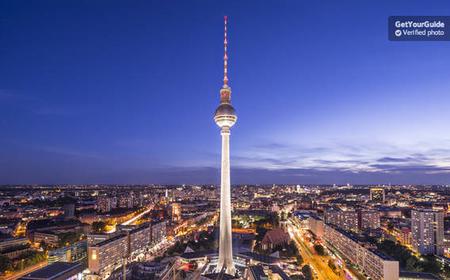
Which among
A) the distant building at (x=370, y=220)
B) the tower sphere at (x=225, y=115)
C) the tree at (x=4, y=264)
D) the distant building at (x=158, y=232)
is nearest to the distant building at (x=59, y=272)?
the tree at (x=4, y=264)

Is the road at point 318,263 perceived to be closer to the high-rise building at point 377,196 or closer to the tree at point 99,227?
the tree at point 99,227

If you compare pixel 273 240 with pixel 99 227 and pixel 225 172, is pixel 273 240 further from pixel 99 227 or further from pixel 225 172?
pixel 99 227

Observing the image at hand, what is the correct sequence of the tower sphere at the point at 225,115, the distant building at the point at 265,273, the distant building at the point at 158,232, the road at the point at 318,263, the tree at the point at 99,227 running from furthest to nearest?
the tree at the point at 99,227 < the distant building at the point at 158,232 < the tower sphere at the point at 225,115 < the road at the point at 318,263 < the distant building at the point at 265,273

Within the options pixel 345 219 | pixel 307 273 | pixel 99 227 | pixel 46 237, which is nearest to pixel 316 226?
pixel 345 219

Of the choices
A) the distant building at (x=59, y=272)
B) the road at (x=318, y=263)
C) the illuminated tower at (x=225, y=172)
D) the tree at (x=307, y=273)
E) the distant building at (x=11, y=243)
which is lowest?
the road at (x=318, y=263)

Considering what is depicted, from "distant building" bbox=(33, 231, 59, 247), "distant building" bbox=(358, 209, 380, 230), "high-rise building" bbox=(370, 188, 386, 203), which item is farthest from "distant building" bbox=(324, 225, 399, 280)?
"high-rise building" bbox=(370, 188, 386, 203)

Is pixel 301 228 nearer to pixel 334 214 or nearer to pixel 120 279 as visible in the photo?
pixel 334 214
